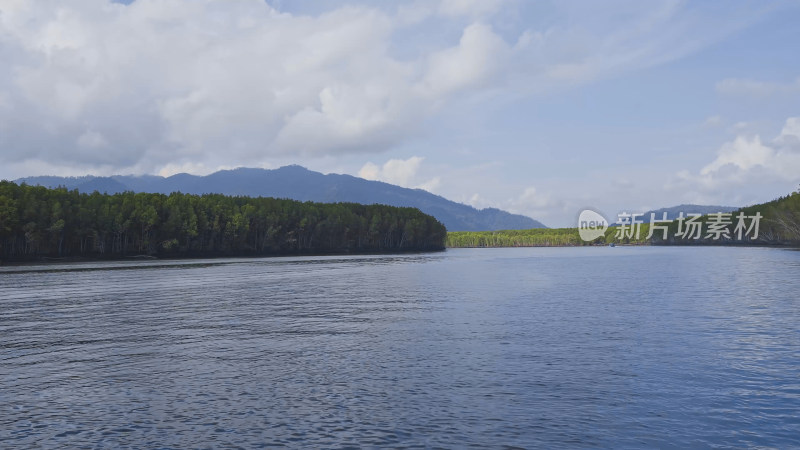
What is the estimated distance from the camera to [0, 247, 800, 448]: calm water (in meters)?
18.2

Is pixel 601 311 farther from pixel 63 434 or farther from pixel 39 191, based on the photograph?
pixel 39 191

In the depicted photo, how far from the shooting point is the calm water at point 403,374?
18.2 meters

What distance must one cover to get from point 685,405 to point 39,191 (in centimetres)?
18081

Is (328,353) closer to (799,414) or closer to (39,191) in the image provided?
(799,414)

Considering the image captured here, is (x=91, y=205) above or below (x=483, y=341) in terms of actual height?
above

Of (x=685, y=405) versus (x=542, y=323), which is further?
(x=542, y=323)

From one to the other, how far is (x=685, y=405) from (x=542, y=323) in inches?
808

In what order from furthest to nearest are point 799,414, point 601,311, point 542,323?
point 601,311 < point 542,323 < point 799,414

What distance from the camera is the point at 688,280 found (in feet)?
272

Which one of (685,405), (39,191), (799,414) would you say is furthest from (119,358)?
(39,191)

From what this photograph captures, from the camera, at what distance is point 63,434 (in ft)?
59.3

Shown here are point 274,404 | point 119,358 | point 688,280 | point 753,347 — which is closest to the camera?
point 274,404

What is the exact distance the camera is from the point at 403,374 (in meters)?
26.1

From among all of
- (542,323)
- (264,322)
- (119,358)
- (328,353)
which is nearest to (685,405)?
(328,353)
